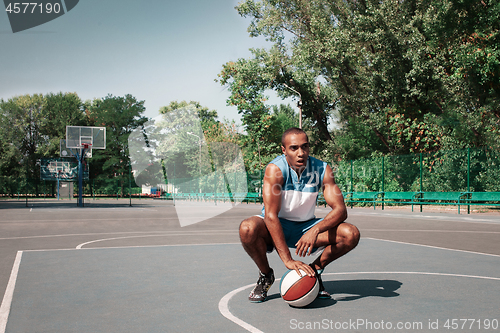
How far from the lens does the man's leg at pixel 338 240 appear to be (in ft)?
13.7

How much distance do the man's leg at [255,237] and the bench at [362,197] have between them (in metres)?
19.5

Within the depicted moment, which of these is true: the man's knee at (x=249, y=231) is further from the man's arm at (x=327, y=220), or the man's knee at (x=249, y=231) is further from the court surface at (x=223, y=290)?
the court surface at (x=223, y=290)

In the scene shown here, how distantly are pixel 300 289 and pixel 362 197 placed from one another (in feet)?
69.7

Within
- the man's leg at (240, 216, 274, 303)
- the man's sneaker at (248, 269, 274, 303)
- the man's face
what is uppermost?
the man's face

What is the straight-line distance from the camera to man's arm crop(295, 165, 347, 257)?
4043mm

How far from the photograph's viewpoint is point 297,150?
14.1 ft

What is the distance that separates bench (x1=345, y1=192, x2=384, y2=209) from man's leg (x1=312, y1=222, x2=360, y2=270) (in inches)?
761

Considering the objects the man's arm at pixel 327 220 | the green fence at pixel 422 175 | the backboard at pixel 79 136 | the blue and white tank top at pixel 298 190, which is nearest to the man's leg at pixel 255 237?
the blue and white tank top at pixel 298 190

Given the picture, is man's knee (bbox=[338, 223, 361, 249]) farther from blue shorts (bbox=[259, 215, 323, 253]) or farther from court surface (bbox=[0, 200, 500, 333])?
court surface (bbox=[0, 200, 500, 333])

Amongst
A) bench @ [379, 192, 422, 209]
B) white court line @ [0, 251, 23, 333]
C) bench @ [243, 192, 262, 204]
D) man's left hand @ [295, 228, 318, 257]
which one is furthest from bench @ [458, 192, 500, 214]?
white court line @ [0, 251, 23, 333]

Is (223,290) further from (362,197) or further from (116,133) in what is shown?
(116,133)

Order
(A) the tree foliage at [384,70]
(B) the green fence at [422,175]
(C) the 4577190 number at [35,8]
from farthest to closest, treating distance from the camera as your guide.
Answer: (A) the tree foliage at [384,70] < (B) the green fence at [422,175] < (C) the 4577190 number at [35,8]

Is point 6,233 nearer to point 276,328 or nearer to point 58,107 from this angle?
point 276,328

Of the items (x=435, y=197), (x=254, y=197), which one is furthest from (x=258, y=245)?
(x=254, y=197)
